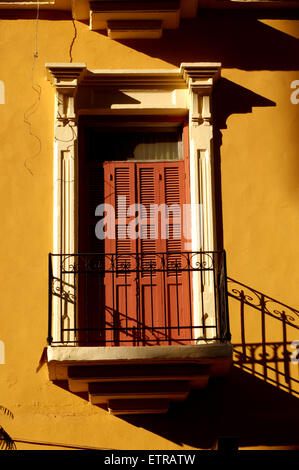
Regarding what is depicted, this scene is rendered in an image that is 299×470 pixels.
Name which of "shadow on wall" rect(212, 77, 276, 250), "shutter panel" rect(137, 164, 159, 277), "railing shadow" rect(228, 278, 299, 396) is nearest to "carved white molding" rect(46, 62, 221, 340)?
"shadow on wall" rect(212, 77, 276, 250)

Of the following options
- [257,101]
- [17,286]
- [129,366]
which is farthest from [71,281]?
[257,101]

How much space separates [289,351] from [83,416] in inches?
91.9

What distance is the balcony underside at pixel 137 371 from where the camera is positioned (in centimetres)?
949

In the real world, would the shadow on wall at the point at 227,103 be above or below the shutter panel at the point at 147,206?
above

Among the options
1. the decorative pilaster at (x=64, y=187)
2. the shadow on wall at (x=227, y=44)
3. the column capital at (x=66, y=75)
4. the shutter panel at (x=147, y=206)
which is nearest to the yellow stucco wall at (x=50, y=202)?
the shadow on wall at (x=227, y=44)

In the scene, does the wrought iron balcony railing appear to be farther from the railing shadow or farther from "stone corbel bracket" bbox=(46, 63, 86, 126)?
"stone corbel bracket" bbox=(46, 63, 86, 126)

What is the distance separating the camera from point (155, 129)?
1137 cm

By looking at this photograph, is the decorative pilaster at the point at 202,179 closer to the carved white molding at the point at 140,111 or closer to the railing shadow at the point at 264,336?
the carved white molding at the point at 140,111

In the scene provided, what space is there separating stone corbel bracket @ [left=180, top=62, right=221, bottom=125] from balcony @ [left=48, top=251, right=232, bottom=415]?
165 centimetres

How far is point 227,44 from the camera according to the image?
11.4 meters

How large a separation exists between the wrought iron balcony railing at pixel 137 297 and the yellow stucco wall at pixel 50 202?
240mm

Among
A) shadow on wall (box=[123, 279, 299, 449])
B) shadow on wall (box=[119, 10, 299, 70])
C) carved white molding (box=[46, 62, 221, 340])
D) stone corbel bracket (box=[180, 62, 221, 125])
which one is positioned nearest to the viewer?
shadow on wall (box=[123, 279, 299, 449])

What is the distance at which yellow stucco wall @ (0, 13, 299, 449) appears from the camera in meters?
10.0
